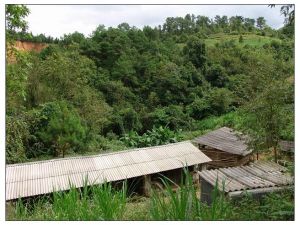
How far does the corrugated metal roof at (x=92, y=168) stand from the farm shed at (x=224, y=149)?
5.26 ft

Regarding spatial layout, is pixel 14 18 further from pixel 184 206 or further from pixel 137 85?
pixel 137 85

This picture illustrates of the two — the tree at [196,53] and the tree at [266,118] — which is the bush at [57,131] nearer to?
the tree at [266,118]

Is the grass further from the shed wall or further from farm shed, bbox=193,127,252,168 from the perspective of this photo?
the shed wall

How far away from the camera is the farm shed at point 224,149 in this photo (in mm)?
9716

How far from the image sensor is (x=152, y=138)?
11180mm

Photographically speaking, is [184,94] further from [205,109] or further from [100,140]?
[100,140]

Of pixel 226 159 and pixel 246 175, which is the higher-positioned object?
pixel 246 175

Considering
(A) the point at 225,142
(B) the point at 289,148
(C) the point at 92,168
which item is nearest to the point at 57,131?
(C) the point at 92,168

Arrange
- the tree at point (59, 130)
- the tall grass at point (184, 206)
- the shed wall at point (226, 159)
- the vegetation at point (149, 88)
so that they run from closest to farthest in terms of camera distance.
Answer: the tall grass at point (184, 206)
the vegetation at point (149, 88)
the tree at point (59, 130)
the shed wall at point (226, 159)

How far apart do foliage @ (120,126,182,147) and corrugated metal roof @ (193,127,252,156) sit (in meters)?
0.91

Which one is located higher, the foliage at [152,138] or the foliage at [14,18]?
the foliage at [14,18]

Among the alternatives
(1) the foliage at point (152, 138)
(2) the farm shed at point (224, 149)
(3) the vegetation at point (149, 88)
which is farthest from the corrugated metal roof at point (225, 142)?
(1) the foliage at point (152, 138)

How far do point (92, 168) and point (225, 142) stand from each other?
461cm
